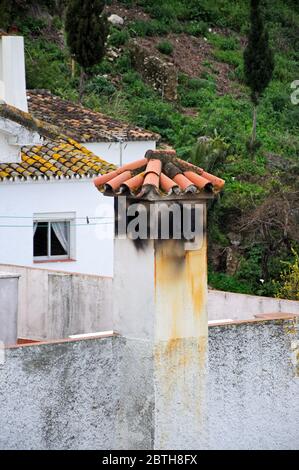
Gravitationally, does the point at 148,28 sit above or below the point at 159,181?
above

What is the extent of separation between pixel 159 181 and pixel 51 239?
10.2 metres

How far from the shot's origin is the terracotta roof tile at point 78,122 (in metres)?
24.7

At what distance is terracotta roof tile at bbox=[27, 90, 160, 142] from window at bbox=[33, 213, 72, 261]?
3.37 meters

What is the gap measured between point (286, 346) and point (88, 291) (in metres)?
3.18

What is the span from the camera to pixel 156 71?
36656 millimetres

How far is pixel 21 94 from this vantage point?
19.7 metres

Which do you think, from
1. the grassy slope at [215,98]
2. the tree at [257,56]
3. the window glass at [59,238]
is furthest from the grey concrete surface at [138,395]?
the tree at [257,56]

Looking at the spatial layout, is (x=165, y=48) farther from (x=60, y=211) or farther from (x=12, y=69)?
(x=12, y=69)

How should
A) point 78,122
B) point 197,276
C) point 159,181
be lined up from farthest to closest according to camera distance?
1. point 78,122
2. point 197,276
3. point 159,181

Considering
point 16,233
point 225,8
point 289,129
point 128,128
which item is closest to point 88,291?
point 16,233

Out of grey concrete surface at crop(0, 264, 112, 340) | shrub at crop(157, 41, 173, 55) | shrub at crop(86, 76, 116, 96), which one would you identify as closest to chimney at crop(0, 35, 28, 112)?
grey concrete surface at crop(0, 264, 112, 340)

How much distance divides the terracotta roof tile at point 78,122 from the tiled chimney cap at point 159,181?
12810 mm

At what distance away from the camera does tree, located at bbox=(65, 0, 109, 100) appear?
30.8 m

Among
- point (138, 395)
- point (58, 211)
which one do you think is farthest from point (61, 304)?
point (58, 211)
